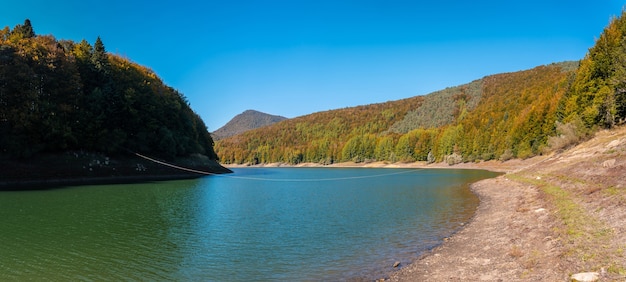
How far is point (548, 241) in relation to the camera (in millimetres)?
13695

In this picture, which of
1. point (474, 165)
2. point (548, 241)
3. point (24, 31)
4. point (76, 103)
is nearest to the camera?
point (548, 241)

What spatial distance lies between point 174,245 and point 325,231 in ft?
26.4

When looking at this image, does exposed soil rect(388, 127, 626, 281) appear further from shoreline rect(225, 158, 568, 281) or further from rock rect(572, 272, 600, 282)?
rock rect(572, 272, 600, 282)

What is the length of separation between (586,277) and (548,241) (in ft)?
16.1

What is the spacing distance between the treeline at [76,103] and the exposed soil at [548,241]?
6167 centimetres

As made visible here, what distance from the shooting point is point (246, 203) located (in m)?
35.5

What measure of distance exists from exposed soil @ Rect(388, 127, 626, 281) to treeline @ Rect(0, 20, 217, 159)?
202 feet

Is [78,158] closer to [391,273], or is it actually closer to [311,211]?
[311,211]

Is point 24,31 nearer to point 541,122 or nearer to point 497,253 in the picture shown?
point 497,253

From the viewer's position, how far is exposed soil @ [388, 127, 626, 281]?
419 inches

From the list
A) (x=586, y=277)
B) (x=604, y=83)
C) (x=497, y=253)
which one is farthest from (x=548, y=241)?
(x=604, y=83)


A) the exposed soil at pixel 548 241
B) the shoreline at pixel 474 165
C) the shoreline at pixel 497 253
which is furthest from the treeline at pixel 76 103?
the shoreline at pixel 474 165

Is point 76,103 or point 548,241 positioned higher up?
point 76,103

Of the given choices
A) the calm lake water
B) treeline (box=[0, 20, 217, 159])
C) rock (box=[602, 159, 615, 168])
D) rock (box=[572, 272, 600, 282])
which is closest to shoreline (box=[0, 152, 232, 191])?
treeline (box=[0, 20, 217, 159])
